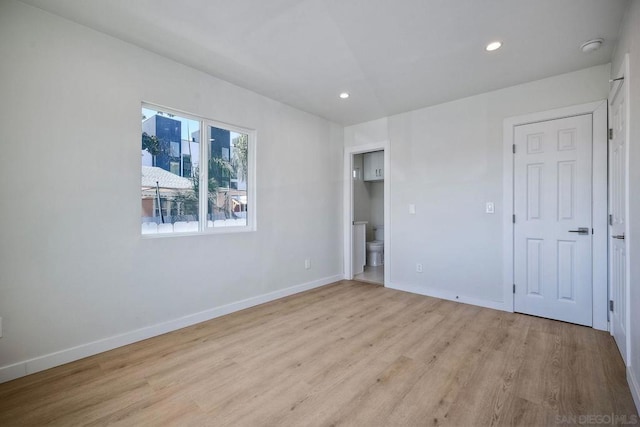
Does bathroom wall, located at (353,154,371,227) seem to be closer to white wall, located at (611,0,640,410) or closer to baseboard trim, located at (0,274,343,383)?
baseboard trim, located at (0,274,343,383)

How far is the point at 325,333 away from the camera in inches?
106

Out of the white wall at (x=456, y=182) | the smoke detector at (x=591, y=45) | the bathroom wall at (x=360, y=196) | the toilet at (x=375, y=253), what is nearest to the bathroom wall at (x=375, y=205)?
the bathroom wall at (x=360, y=196)

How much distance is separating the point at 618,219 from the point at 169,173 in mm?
3932

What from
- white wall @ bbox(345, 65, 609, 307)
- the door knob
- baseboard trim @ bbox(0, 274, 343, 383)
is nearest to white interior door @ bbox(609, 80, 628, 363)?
the door knob

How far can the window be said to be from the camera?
2693 mm

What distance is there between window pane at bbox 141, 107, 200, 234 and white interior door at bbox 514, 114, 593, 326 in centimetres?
350

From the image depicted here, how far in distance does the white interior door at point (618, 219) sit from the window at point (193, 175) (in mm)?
3367

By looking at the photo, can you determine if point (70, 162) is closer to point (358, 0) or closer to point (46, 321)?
point (46, 321)

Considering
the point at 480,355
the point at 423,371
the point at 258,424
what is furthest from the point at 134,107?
the point at 480,355

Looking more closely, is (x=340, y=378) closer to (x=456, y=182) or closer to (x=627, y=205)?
(x=627, y=205)

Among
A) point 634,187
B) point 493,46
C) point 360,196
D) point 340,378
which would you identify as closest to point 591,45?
point 493,46

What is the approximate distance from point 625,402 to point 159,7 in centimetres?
389

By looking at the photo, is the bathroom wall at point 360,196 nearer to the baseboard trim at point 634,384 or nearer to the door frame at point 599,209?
the door frame at point 599,209

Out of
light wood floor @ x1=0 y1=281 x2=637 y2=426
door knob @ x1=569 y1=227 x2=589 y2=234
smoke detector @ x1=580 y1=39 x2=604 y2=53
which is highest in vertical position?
smoke detector @ x1=580 y1=39 x2=604 y2=53
